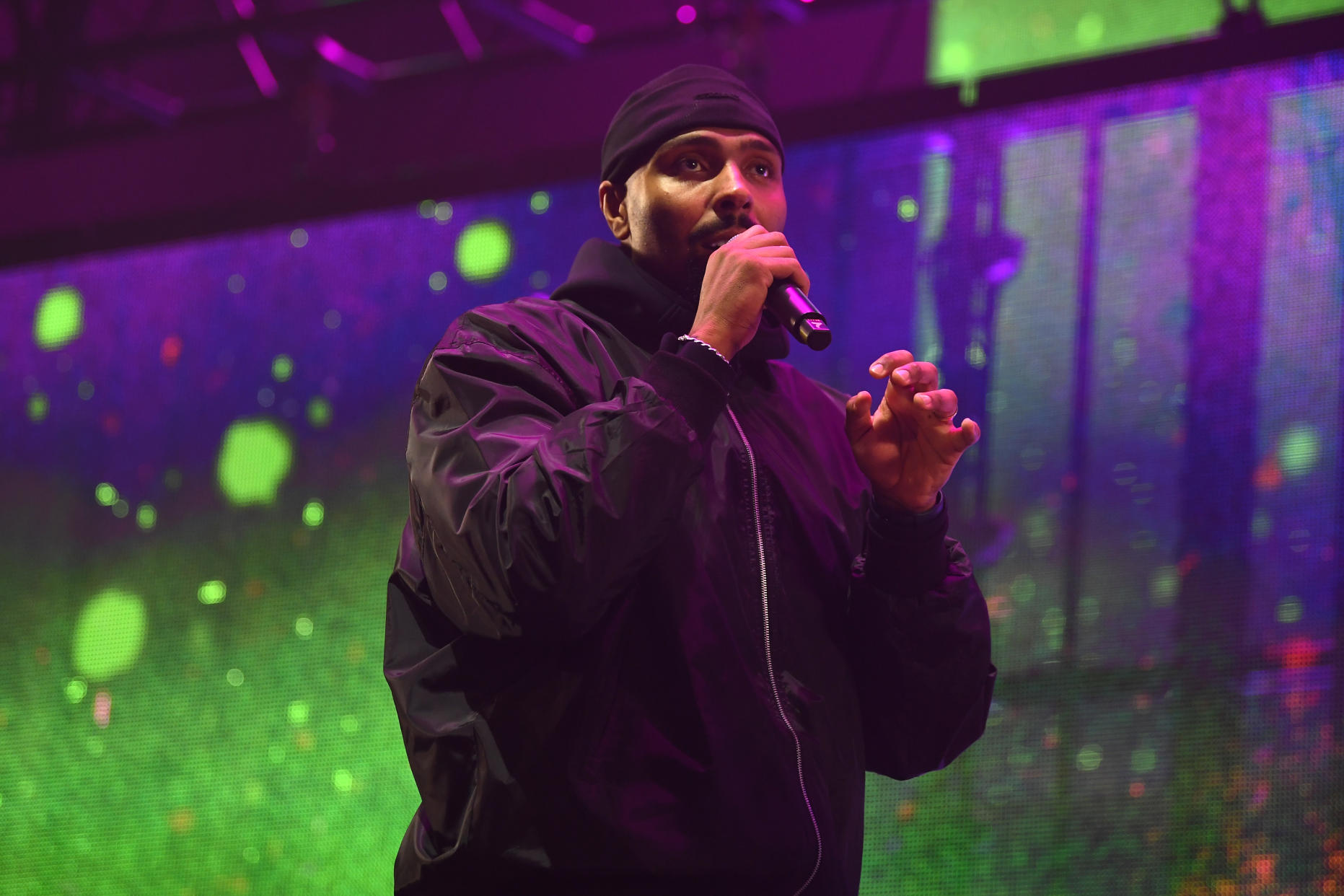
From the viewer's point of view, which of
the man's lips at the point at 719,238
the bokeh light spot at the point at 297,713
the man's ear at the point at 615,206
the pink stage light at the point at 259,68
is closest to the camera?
the man's lips at the point at 719,238

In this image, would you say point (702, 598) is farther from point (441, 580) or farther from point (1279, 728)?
point (1279, 728)

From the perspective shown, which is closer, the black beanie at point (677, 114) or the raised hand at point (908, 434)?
the raised hand at point (908, 434)

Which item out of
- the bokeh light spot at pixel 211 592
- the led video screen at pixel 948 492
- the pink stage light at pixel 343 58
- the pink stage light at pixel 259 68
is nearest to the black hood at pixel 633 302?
the led video screen at pixel 948 492

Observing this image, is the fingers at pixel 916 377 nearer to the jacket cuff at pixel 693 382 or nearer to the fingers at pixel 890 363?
the fingers at pixel 890 363

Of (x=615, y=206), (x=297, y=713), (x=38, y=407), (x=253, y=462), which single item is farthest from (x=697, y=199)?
(x=38, y=407)

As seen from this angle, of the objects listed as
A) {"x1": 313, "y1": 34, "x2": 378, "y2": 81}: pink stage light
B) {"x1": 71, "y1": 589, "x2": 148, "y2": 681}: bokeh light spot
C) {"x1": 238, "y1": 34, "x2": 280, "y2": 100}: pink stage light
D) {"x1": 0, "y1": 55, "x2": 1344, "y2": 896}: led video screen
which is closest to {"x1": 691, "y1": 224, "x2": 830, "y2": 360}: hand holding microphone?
{"x1": 0, "y1": 55, "x2": 1344, "y2": 896}: led video screen

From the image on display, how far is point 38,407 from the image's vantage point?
3174 mm

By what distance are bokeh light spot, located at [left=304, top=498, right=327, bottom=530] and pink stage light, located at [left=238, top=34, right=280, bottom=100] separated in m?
1.06

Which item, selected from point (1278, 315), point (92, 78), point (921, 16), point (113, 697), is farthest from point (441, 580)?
point (92, 78)

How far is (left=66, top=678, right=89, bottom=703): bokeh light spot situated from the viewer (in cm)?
296

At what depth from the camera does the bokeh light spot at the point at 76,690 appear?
296 centimetres

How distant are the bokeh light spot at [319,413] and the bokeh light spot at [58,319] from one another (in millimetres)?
611

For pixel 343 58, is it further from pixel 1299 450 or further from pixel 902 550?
pixel 902 550

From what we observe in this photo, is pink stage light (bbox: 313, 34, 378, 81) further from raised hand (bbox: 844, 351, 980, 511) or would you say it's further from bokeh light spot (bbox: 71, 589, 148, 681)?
raised hand (bbox: 844, 351, 980, 511)
